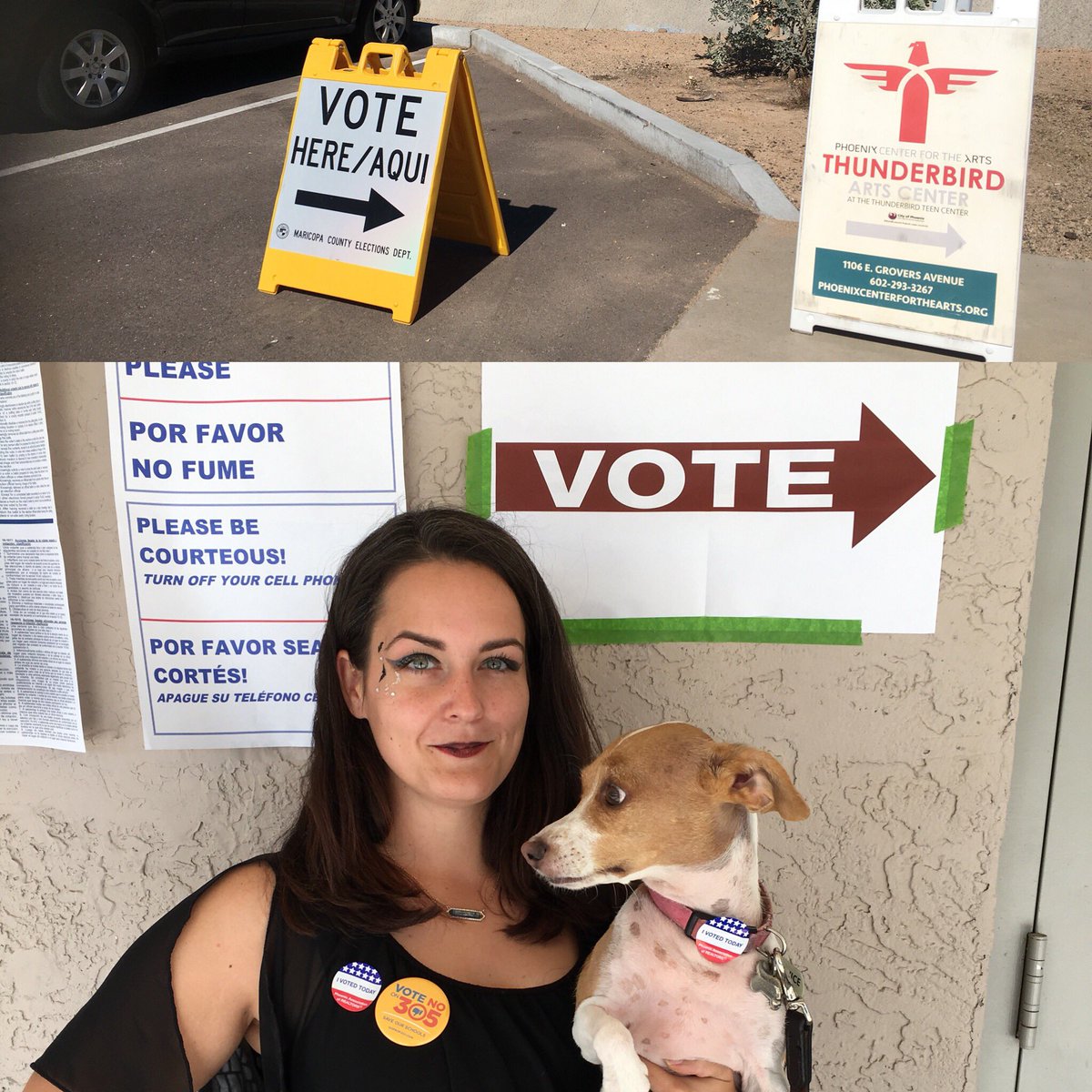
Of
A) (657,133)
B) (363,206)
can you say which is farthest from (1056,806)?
(657,133)

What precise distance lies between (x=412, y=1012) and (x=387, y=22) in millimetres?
2910

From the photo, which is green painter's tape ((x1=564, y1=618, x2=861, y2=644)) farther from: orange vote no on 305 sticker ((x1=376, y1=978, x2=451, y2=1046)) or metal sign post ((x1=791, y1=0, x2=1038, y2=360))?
metal sign post ((x1=791, y1=0, x2=1038, y2=360))

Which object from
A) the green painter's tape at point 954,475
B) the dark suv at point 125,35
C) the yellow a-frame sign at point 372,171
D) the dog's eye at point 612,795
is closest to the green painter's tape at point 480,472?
the dog's eye at point 612,795

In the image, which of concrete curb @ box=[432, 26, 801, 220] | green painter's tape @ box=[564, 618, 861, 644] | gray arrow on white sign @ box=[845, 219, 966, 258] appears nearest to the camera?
green painter's tape @ box=[564, 618, 861, 644]

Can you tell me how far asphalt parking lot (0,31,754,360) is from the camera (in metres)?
2.99

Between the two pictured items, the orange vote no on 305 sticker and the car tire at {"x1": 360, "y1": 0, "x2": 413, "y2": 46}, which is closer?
the orange vote no on 305 sticker

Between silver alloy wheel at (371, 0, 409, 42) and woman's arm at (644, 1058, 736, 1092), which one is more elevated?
silver alloy wheel at (371, 0, 409, 42)

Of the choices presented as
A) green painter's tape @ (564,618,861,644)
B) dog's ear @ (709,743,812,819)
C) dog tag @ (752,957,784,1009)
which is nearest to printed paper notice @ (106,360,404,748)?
green painter's tape @ (564,618,861,644)

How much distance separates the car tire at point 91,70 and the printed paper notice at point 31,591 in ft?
4.78

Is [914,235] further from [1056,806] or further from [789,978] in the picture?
[789,978]

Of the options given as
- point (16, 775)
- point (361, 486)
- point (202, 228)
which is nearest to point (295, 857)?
point (361, 486)

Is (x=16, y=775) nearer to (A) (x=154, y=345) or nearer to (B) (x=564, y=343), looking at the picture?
(A) (x=154, y=345)

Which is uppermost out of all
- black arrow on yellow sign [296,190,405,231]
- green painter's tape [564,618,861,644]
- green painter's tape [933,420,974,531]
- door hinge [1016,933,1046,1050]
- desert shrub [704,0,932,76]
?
desert shrub [704,0,932,76]

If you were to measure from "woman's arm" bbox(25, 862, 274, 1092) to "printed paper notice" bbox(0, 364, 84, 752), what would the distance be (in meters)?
0.70
